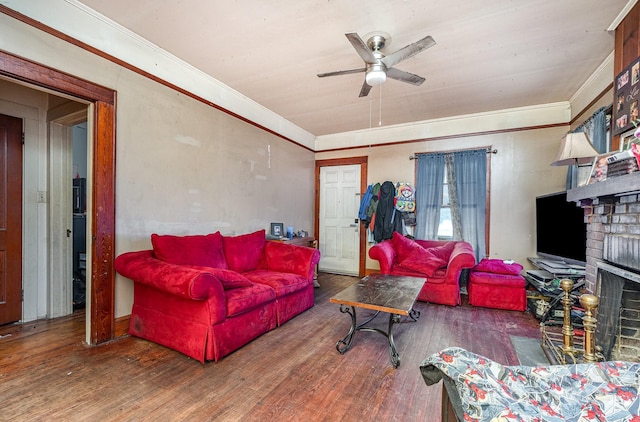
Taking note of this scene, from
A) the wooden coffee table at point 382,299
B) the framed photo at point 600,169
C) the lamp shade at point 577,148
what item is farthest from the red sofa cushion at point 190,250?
the lamp shade at point 577,148

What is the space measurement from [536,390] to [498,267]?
2.96 metres

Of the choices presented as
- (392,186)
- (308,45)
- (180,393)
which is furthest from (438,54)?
(180,393)

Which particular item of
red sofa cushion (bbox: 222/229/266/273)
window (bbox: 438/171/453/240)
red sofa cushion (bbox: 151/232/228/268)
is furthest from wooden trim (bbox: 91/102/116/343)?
window (bbox: 438/171/453/240)

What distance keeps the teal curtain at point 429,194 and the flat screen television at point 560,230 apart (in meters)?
1.25

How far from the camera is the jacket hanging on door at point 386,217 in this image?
459cm

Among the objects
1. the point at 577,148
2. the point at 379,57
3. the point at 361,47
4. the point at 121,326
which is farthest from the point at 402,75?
the point at 121,326

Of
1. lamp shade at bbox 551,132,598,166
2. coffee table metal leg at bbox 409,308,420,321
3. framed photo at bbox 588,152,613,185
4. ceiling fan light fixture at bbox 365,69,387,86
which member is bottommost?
coffee table metal leg at bbox 409,308,420,321

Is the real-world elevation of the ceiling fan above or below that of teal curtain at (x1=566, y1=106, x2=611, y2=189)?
above

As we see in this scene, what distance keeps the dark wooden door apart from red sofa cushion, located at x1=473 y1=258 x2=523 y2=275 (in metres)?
5.03

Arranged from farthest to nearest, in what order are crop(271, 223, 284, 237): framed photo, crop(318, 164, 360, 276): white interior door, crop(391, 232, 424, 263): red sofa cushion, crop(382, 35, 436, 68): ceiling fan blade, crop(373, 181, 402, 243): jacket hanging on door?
crop(318, 164, 360, 276): white interior door
crop(373, 181, 402, 243): jacket hanging on door
crop(271, 223, 284, 237): framed photo
crop(391, 232, 424, 263): red sofa cushion
crop(382, 35, 436, 68): ceiling fan blade

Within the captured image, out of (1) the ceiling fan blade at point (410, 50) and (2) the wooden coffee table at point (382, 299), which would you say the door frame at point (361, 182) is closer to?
(2) the wooden coffee table at point (382, 299)

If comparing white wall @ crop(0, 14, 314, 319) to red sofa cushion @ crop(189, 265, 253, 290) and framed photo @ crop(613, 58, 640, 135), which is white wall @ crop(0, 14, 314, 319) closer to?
red sofa cushion @ crop(189, 265, 253, 290)

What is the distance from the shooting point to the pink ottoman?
336cm

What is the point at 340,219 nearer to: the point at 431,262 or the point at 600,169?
the point at 431,262
